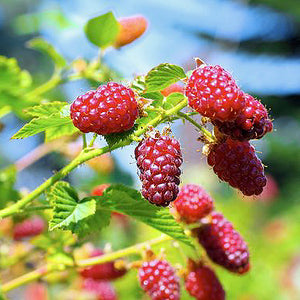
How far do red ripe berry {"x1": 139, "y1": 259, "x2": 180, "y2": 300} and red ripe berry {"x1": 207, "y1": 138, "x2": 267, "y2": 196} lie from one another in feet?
1.08

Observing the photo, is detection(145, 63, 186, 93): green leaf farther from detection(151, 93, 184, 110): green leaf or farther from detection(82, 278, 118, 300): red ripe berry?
detection(82, 278, 118, 300): red ripe berry

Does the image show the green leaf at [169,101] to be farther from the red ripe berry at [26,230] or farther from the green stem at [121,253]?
the red ripe berry at [26,230]

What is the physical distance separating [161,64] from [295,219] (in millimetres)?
5367

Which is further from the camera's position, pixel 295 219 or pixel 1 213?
pixel 295 219

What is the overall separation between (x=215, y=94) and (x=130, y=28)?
64 centimetres

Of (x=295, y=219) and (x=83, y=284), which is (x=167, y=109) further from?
(x=295, y=219)

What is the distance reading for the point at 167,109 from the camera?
91 cm

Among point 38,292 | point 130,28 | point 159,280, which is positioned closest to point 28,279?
point 159,280

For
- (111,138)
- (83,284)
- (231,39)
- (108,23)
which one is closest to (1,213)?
(111,138)

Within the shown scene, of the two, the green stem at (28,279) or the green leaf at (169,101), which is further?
the green stem at (28,279)

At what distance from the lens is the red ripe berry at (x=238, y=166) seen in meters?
0.87

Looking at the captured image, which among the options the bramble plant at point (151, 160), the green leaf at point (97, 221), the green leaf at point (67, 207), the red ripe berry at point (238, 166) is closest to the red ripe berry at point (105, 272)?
the bramble plant at point (151, 160)

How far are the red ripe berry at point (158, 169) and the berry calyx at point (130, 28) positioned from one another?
22.7 inches

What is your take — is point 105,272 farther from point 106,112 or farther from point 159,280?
point 106,112
